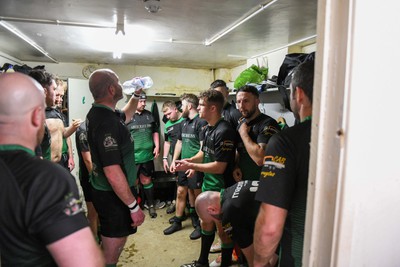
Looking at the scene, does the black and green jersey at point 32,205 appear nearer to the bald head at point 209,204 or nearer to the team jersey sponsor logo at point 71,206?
the team jersey sponsor logo at point 71,206

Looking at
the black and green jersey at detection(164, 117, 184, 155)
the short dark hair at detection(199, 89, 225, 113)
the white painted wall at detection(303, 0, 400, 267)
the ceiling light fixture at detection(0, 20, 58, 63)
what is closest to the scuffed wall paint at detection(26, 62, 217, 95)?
the ceiling light fixture at detection(0, 20, 58, 63)

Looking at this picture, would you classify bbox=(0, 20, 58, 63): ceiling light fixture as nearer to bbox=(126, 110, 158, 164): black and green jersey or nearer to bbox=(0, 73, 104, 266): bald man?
bbox=(126, 110, 158, 164): black and green jersey

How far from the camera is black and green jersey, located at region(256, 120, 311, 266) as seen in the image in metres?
0.97

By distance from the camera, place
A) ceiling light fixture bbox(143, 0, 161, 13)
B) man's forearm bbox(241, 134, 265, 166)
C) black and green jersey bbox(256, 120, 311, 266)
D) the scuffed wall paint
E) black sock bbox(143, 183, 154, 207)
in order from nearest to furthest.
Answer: black and green jersey bbox(256, 120, 311, 266), ceiling light fixture bbox(143, 0, 161, 13), man's forearm bbox(241, 134, 265, 166), black sock bbox(143, 183, 154, 207), the scuffed wall paint

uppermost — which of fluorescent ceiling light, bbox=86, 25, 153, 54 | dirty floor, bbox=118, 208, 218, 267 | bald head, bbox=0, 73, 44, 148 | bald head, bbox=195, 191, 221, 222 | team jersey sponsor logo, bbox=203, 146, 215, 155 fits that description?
fluorescent ceiling light, bbox=86, 25, 153, 54

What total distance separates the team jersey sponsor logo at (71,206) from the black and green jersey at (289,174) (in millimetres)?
624

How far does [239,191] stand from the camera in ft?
5.02

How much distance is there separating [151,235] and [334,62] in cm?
310

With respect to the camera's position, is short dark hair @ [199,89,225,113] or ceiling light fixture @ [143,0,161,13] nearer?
ceiling light fixture @ [143,0,161,13]

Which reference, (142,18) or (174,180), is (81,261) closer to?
(142,18)

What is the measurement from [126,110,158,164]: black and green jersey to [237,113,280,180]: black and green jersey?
78.1 inches

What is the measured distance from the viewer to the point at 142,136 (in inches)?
157

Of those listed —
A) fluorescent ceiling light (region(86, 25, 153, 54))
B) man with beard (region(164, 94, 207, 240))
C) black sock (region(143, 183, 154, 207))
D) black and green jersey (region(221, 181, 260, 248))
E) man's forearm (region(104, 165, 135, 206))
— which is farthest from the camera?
black sock (region(143, 183, 154, 207))

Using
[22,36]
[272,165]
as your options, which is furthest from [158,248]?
[22,36]
